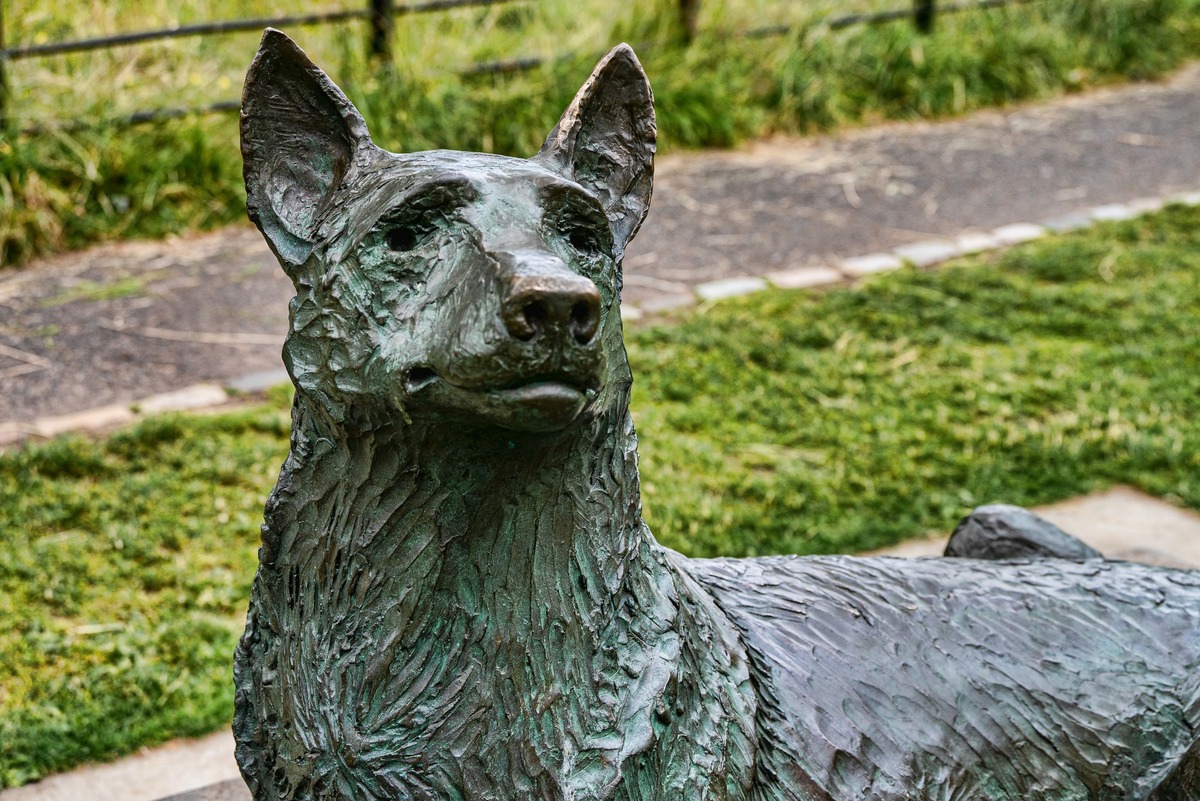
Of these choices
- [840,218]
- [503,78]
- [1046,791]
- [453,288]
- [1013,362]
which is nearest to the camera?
[453,288]

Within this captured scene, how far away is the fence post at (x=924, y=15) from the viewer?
11.1 metres

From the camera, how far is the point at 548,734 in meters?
2.16

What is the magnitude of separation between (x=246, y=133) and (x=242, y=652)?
83cm

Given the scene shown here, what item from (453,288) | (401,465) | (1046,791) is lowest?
(1046,791)

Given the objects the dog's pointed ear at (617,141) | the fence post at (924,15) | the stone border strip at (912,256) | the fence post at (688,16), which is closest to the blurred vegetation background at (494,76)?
the fence post at (688,16)

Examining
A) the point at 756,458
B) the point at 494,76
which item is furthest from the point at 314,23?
the point at 756,458

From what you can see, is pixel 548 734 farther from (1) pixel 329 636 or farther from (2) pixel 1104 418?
(2) pixel 1104 418

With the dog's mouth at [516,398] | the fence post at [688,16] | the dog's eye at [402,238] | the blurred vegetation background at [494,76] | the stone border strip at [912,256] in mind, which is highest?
the dog's eye at [402,238]

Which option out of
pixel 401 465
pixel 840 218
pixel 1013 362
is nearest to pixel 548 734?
pixel 401 465

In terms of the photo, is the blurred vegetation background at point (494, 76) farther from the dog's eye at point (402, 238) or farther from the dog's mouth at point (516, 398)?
the dog's mouth at point (516, 398)

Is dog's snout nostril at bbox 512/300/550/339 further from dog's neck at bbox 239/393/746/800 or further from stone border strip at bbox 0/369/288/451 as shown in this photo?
stone border strip at bbox 0/369/288/451

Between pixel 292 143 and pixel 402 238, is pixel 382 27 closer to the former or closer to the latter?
pixel 292 143

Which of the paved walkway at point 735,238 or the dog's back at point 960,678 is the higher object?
the dog's back at point 960,678

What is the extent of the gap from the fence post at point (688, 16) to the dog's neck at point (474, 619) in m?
8.25
